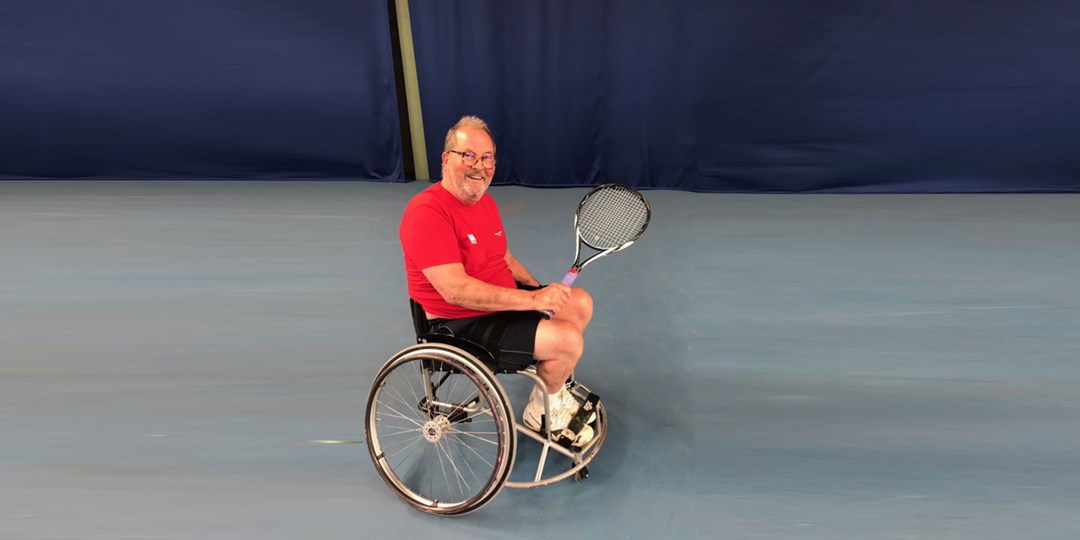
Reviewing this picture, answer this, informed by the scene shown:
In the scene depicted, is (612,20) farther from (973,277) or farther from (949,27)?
(973,277)

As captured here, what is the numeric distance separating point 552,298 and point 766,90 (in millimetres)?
2926

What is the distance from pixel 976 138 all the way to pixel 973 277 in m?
1.28

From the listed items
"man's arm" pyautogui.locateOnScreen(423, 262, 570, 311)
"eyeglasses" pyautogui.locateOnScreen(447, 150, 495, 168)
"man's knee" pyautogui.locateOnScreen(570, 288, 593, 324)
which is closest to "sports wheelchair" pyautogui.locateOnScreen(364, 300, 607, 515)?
"man's arm" pyautogui.locateOnScreen(423, 262, 570, 311)

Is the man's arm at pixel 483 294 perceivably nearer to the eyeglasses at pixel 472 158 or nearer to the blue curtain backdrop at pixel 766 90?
the eyeglasses at pixel 472 158

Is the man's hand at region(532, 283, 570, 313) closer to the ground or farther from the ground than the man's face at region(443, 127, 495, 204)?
closer to the ground

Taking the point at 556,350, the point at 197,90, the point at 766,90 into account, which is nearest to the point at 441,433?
the point at 556,350

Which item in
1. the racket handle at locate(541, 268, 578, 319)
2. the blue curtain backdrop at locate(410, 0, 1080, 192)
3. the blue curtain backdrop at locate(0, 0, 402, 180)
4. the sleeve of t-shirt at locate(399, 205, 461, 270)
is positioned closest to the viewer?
the sleeve of t-shirt at locate(399, 205, 461, 270)

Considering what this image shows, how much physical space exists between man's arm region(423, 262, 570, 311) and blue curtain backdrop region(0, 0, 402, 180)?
2942 millimetres

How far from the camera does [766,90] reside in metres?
4.63

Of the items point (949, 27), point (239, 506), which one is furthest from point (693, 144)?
point (239, 506)

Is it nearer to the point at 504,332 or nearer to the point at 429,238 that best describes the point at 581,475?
the point at 504,332

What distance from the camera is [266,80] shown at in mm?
4984

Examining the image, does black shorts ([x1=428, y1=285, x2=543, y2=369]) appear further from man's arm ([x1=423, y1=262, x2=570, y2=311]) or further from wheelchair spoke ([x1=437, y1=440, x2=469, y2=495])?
wheelchair spoke ([x1=437, y1=440, x2=469, y2=495])

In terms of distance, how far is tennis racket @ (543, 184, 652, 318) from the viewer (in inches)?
102
